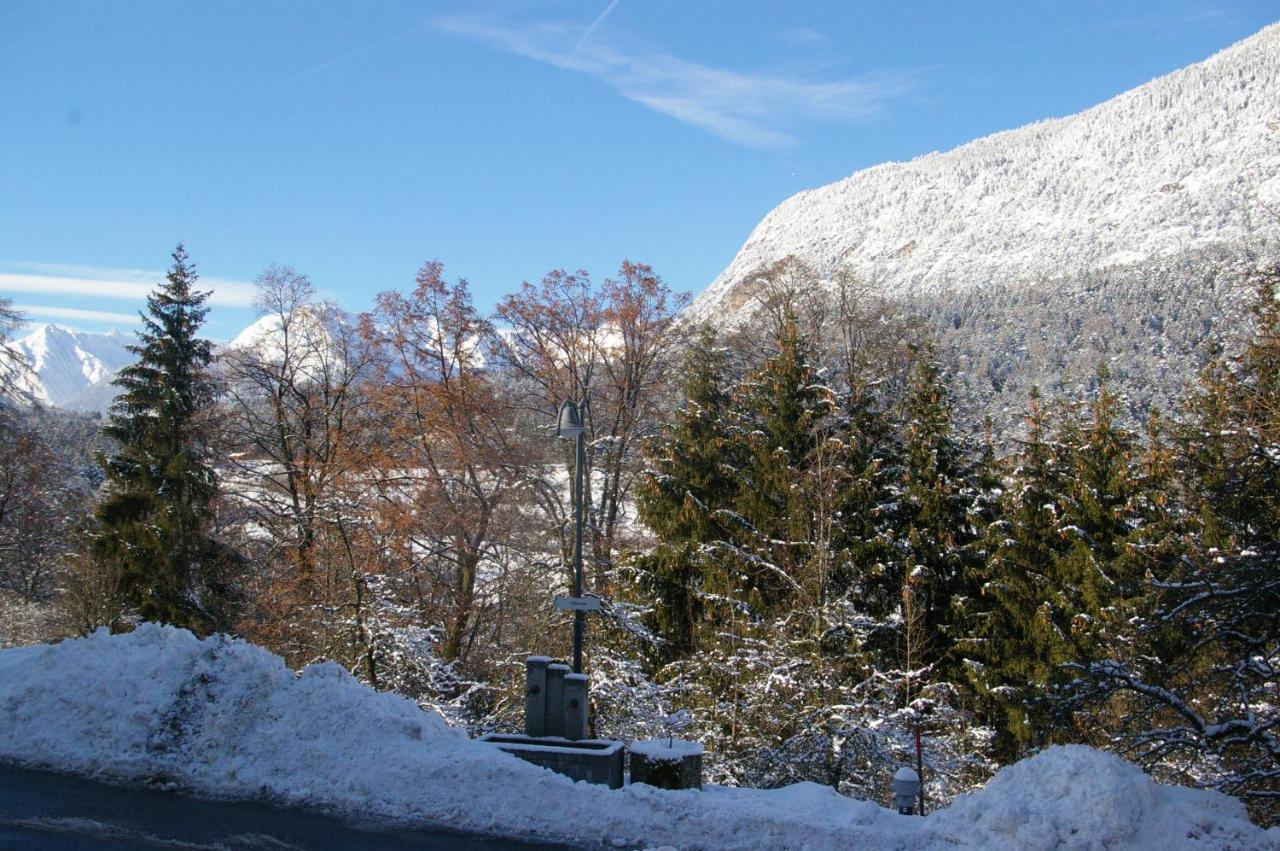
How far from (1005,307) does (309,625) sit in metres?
109

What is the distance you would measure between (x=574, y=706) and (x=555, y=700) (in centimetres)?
21

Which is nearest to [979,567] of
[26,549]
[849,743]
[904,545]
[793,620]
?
[904,545]

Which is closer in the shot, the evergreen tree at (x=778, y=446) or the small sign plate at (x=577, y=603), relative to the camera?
the small sign plate at (x=577, y=603)

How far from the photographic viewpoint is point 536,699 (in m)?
9.61

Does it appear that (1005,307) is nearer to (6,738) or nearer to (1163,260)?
(1163,260)

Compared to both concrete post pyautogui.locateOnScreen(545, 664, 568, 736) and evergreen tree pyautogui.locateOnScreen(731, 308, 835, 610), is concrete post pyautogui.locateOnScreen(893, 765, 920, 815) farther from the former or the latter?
evergreen tree pyautogui.locateOnScreen(731, 308, 835, 610)

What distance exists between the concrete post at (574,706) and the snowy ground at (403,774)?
4.23 feet

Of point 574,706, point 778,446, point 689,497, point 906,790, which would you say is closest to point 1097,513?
point 778,446

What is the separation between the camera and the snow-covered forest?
1780cm

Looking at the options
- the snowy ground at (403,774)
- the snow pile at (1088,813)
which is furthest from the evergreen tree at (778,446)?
the snow pile at (1088,813)

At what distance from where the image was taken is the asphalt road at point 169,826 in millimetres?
6840

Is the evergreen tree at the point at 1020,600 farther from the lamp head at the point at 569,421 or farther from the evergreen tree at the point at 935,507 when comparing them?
the lamp head at the point at 569,421

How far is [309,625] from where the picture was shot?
19.5 m

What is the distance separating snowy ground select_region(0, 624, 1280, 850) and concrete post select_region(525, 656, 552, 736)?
105 cm
